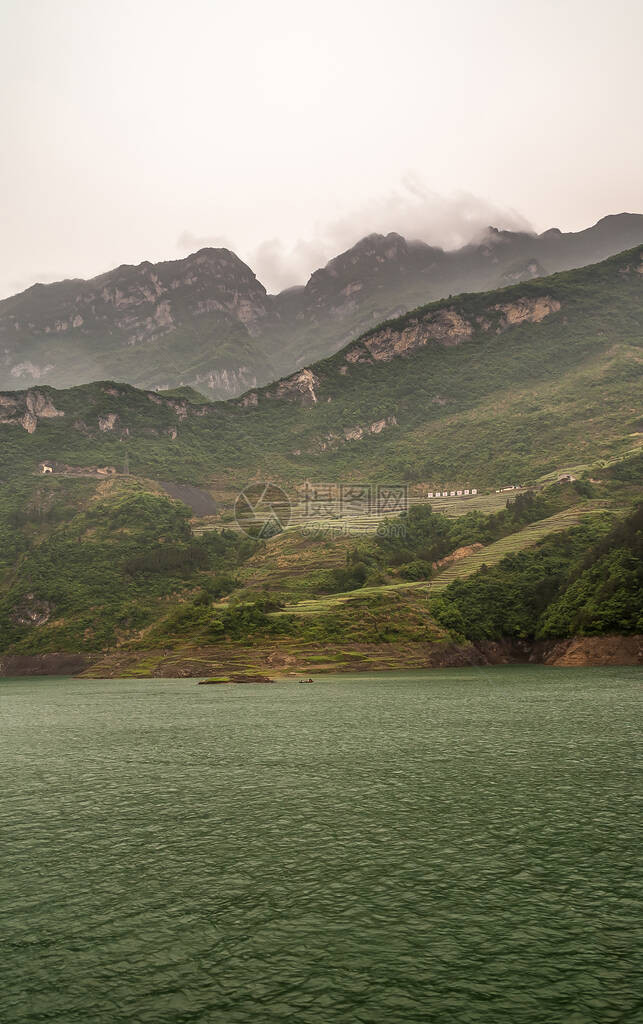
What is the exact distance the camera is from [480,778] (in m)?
33.8

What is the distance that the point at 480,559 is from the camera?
163 metres

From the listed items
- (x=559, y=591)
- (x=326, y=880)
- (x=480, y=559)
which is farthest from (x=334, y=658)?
(x=326, y=880)

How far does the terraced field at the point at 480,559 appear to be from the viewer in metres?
148

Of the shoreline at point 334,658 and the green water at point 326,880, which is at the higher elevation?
the green water at point 326,880

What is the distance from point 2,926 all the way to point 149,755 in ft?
91.2

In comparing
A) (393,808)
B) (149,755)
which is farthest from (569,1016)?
(149,755)

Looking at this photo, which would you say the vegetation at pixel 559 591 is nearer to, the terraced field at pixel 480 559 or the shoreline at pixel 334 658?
the shoreline at pixel 334 658

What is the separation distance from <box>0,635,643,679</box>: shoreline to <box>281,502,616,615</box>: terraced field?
15.6 m

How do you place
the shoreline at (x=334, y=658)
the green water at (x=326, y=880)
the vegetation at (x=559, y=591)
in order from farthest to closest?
the shoreline at (x=334, y=658)
the vegetation at (x=559, y=591)
the green water at (x=326, y=880)

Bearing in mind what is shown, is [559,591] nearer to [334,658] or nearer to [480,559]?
[480,559]

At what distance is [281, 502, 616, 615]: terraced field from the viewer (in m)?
148

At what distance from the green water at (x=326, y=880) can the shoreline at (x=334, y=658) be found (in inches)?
2940

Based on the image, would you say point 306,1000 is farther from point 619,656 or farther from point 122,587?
point 122,587

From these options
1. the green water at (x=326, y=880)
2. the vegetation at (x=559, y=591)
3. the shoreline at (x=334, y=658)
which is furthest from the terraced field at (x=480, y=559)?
the green water at (x=326, y=880)
